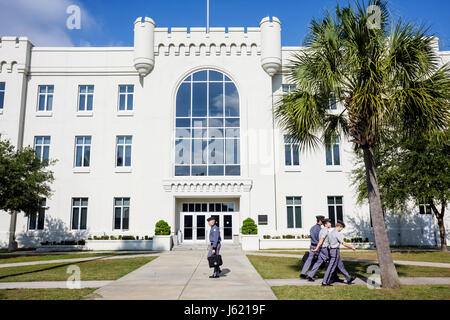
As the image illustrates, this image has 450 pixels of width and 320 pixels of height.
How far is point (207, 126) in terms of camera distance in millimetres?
25438

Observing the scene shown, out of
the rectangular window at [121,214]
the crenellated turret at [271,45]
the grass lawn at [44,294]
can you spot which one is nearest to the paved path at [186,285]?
the grass lawn at [44,294]

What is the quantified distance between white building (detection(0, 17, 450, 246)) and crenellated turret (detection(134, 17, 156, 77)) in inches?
3.1

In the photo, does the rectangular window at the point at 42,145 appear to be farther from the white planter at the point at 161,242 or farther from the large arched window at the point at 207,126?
the white planter at the point at 161,242

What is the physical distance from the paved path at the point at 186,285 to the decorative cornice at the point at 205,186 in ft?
35.3

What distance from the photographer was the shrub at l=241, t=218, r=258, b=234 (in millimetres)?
22734

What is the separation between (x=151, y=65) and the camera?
2567 cm

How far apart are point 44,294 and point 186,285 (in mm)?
3475

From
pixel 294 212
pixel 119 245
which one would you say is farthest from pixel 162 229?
pixel 294 212

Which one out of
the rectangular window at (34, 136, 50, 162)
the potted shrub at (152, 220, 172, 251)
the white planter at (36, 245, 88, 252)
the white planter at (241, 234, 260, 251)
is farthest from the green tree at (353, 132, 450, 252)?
the rectangular window at (34, 136, 50, 162)

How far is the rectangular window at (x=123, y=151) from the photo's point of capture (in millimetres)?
25672

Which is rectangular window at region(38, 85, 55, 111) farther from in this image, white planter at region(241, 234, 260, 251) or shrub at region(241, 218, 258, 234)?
white planter at region(241, 234, 260, 251)

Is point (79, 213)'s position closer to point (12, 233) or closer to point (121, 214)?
point (121, 214)

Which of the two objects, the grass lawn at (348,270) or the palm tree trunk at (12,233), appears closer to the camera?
the grass lawn at (348,270)
